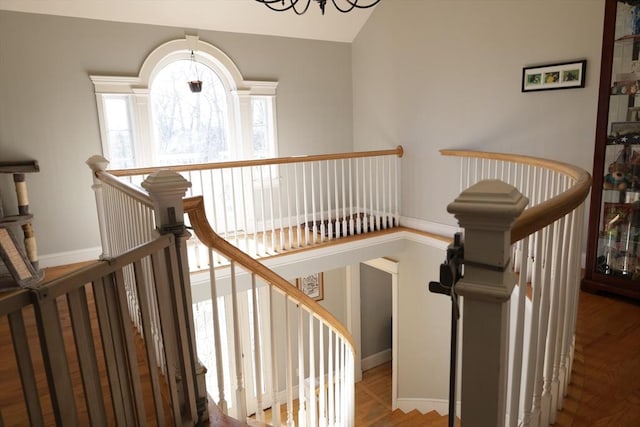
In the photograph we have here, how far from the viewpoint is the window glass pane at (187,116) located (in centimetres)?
508

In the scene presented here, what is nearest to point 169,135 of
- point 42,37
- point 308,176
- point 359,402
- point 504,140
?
point 42,37

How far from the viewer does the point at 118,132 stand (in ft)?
15.7

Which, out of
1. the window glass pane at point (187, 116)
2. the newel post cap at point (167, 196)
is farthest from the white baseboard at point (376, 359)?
the newel post cap at point (167, 196)

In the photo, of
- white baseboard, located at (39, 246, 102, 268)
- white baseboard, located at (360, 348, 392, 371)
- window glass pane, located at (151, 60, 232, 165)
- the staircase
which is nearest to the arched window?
window glass pane, located at (151, 60, 232, 165)

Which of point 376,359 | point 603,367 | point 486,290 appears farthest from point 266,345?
point 486,290

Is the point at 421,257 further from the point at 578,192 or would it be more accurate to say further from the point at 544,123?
the point at 578,192

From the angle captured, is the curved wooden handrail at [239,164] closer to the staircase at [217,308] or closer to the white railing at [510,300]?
the staircase at [217,308]

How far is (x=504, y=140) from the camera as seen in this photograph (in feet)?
14.9

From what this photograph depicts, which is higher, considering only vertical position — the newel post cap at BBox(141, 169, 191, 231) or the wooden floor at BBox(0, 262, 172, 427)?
the newel post cap at BBox(141, 169, 191, 231)

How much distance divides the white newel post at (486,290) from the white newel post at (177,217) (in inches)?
43.8

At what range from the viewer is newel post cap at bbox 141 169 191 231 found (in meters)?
1.65

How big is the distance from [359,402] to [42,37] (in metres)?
5.94

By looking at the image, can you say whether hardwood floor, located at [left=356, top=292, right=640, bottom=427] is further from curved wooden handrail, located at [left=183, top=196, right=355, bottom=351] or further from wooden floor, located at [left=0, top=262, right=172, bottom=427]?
wooden floor, located at [left=0, top=262, right=172, bottom=427]

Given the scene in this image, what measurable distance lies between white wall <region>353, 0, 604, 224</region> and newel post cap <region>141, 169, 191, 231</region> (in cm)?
368
